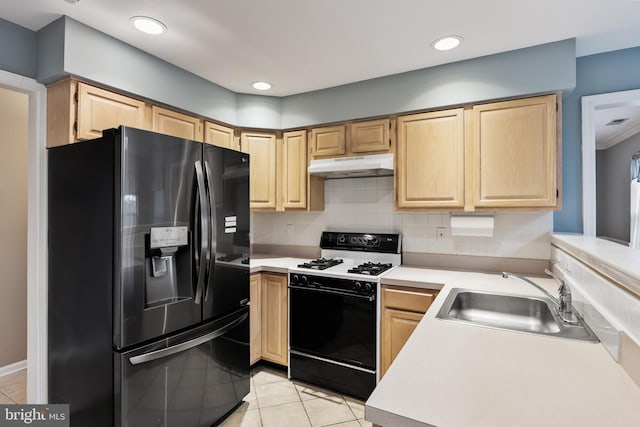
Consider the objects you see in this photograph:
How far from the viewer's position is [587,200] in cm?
212

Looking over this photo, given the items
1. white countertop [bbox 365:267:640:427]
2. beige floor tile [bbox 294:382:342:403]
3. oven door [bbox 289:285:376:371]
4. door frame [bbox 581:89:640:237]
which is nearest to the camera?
white countertop [bbox 365:267:640:427]

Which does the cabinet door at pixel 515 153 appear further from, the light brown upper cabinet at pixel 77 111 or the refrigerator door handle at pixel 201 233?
the light brown upper cabinet at pixel 77 111

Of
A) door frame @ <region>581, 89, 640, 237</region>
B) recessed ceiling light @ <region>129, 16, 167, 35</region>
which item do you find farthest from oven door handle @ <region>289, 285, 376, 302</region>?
recessed ceiling light @ <region>129, 16, 167, 35</region>

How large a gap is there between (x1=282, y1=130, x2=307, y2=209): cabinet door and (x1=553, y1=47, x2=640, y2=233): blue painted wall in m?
1.91

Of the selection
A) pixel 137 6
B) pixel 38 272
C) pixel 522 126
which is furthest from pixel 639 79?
pixel 38 272

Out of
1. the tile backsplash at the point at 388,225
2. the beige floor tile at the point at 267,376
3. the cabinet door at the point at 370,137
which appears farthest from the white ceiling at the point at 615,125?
the beige floor tile at the point at 267,376

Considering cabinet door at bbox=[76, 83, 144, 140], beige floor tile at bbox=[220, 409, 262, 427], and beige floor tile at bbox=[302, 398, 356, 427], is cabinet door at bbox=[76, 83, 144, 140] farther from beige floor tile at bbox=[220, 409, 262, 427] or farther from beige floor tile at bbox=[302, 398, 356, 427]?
beige floor tile at bbox=[302, 398, 356, 427]

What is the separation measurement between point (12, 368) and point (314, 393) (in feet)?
8.19

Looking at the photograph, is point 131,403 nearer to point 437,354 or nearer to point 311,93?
point 437,354

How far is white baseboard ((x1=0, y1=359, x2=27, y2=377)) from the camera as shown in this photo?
257 centimetres

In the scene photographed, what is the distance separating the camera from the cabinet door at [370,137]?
8.14 ft

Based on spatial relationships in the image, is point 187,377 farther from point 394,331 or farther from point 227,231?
point 394,331

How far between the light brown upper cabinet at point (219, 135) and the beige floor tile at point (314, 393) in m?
2.04

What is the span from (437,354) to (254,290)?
179 cm
